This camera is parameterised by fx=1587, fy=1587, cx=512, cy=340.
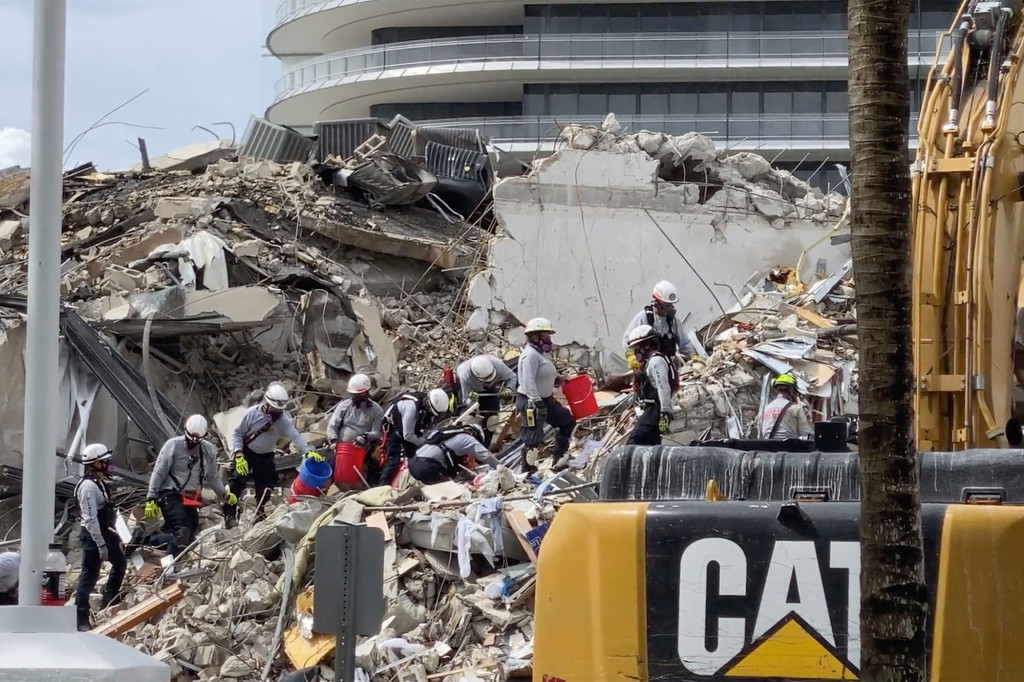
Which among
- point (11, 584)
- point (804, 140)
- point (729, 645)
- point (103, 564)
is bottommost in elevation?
point (103, 564)

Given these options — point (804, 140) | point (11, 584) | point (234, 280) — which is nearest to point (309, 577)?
point (11, 584)

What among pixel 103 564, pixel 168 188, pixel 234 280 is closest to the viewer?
pixel 103 564

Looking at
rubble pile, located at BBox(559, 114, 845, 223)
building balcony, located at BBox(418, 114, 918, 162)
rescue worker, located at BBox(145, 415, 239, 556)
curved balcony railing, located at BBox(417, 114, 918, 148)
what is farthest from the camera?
curved balcony railing, located at BBox(417, 114, 918, 148)

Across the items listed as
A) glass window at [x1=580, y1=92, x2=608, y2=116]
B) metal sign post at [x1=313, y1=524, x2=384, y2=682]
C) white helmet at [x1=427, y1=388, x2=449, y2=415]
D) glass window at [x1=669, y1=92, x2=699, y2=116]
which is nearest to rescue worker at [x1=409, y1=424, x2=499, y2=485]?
white helmet at [x1=427, y1=388, x2=449, y2=415]

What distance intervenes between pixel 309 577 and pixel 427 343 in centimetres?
769

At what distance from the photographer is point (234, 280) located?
1898 centimetres

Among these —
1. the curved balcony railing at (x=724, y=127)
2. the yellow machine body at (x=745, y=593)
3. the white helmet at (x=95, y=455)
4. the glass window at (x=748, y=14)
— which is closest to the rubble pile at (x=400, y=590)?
the white helmet at (x=95, y=455)

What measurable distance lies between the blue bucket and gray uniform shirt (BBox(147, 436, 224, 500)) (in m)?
0.80

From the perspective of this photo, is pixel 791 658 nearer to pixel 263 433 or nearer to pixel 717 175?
pixel 263 433

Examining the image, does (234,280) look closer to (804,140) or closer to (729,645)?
(729,645)

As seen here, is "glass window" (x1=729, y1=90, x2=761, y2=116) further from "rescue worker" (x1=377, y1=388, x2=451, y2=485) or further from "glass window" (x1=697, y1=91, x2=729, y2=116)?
"rescue worker" (x1=377, y1=388, x2=451, y2=485)

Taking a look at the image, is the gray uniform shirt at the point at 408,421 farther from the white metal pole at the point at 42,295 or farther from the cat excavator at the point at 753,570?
the white metal pole at the point at 42,295

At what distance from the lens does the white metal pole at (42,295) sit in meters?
5.23

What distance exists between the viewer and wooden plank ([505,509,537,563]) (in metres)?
11.1
